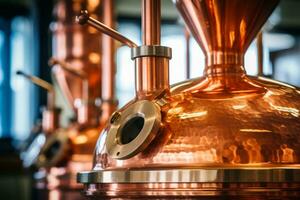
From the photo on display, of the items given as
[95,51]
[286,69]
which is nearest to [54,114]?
[95,51]

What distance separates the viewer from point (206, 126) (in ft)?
3.90

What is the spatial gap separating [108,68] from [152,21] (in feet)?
4.40

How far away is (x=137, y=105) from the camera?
1.26 meters

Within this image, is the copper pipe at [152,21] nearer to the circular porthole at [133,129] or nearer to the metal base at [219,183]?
the circular porthole at [133,129]

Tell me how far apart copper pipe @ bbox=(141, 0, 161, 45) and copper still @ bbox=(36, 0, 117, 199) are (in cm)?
101

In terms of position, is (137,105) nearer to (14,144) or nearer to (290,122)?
(290,122)

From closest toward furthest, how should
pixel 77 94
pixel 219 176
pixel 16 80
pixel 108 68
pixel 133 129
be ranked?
pixel 219 176 → pixel 133 129 → pixel 108 68 → pixel 77 94 → pixel 16 80

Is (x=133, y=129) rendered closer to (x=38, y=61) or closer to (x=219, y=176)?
(x=219, y=176)

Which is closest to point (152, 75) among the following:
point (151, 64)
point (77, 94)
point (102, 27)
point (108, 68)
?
point (151, 64)

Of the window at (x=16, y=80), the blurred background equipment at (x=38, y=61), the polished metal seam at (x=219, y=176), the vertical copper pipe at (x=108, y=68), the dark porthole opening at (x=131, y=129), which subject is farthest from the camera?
the window at (x=16, y=80)

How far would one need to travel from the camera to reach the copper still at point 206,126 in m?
1.13

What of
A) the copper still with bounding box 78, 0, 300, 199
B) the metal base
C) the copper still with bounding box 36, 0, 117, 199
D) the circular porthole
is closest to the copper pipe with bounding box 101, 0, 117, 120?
the copper still with bounding box 36, 0, 117, 199

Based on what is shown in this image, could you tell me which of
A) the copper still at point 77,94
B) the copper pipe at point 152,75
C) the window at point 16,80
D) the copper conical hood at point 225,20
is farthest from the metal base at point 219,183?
the window at point 16,80

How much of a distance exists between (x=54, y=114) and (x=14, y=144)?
282 cm
